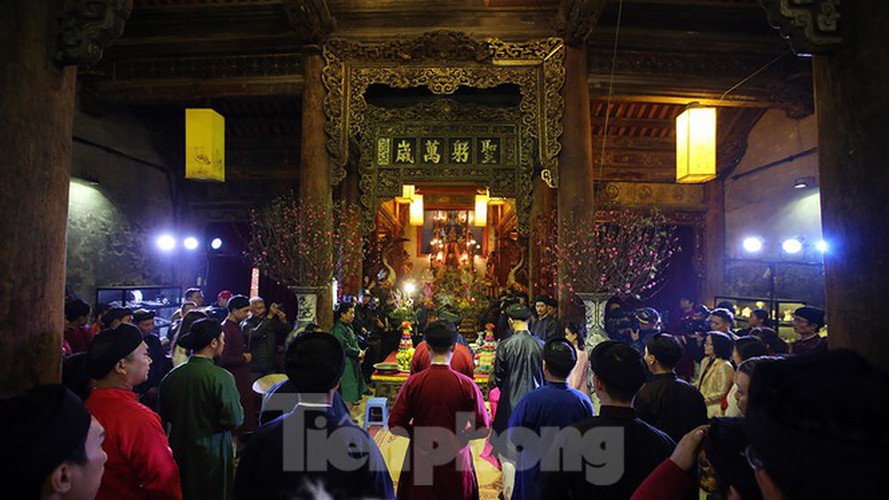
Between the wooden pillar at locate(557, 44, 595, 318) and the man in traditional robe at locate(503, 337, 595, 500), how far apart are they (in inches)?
144

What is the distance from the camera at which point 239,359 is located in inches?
192

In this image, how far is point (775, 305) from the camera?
7672mm

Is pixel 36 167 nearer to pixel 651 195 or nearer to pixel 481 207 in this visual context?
pixel 651 195

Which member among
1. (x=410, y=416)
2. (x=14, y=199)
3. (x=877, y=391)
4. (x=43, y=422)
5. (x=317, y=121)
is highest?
(x=317, y=121)

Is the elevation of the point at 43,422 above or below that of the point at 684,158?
below

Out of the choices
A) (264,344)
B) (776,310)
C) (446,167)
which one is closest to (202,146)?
(264,344)

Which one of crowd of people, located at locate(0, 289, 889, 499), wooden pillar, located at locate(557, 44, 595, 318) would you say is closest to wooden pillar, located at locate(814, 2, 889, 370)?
crowd of people, located at locate(0, 289, 889, 499)

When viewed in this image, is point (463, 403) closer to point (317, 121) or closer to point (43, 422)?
point (43, 422)

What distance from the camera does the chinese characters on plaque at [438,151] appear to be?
7914 millimetres

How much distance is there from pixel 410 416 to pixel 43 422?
79.4 inches

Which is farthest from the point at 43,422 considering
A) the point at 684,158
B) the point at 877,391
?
the point at 684,158

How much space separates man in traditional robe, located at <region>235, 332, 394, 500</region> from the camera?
158cm

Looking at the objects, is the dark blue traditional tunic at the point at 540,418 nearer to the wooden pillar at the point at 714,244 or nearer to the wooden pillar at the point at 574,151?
the wooden pillar at the point at 574,151

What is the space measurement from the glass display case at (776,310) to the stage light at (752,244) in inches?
41.9
